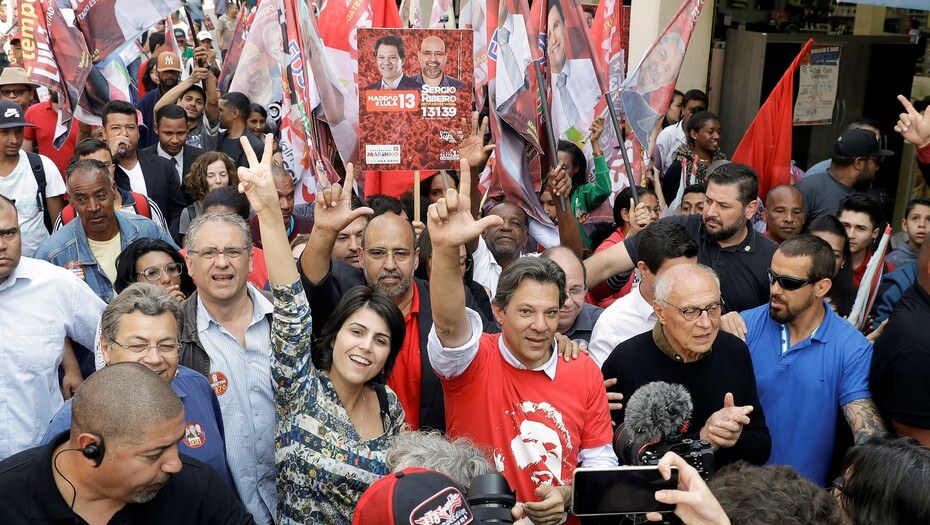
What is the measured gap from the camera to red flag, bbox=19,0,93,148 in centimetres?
694

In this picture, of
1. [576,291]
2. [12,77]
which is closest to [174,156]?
[12,77]

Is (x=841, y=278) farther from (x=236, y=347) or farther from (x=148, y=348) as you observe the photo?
(x=148, y=348)

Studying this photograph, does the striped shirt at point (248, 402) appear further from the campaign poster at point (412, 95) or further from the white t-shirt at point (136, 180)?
the white t-shirt at point (136, 180)

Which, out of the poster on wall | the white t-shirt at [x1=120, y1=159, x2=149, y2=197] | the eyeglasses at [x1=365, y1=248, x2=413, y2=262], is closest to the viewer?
the eyeglasses at [x1=365, y1=248, x2=413, y2=262]

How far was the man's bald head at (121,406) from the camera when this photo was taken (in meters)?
2.49

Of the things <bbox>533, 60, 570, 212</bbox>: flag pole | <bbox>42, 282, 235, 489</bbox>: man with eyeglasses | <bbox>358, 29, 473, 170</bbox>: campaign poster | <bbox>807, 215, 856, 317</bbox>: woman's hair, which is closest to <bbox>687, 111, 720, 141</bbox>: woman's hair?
<bbox>533, 60, 570, 212</bbox>: flag pole

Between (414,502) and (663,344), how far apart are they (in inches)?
77.4

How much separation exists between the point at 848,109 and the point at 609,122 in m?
5.00

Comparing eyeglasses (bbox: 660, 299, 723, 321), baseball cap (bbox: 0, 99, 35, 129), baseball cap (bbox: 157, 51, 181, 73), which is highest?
baseball cap (bbox: 157, 51, 181, 73)

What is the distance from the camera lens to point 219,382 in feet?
12.0

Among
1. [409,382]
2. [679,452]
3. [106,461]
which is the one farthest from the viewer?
[409,382]

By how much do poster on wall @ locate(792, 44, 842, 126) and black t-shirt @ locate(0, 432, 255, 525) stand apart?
339 inches

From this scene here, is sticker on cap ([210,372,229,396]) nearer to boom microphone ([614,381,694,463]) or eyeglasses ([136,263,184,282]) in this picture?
eyeglasses ([136,263,184,282])

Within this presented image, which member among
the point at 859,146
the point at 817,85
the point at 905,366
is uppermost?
the point at 817,85
